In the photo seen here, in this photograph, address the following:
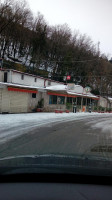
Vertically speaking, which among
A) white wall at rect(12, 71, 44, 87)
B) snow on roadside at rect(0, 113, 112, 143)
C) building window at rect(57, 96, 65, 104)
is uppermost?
white wall at rect(12, 71, 44, 87)

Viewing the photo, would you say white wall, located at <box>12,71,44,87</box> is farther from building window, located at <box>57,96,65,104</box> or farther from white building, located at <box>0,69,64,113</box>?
building window, located at <box>57,96,65,104</box>

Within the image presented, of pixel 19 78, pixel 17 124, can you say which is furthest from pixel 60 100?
pixel 17 124

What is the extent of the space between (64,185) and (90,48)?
50272 millimetres

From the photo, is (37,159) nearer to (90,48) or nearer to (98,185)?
(98,185)

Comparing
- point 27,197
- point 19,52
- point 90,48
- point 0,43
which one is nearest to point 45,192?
point 27,197

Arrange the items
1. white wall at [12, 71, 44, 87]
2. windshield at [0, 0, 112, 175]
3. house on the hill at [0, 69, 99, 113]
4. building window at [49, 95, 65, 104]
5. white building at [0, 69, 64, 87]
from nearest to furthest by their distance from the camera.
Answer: windshield at [0, 0, 112, 175]
house on the hill at [0, 69, 99, 113]
white building at [0, 69, 64, 87]
white wall at [12, 71, 44, 87]
building window at [49, 95, 65, 104]

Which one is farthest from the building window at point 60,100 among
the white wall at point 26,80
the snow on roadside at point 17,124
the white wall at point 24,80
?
the snow on roadside at point 17,124

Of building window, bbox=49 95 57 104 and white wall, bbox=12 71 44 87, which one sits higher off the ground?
white wall, bbox=12 71 44 87

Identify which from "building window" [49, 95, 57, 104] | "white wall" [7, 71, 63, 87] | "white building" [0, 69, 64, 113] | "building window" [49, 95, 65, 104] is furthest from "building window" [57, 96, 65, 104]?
"white building" [0, 69, 64, 113]

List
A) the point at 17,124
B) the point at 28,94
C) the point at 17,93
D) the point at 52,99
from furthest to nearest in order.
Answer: the point at 52,99 → the point at 28,94 → the point at 17,93 → the point at 17,124

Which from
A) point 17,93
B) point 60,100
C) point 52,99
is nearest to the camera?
point 17,93

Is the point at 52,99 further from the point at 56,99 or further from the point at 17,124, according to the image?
the point at 17,124

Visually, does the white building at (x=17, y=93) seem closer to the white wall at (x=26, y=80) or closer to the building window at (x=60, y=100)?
the white wall at (x=26, y=80)

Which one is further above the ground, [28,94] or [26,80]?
[26,80]
